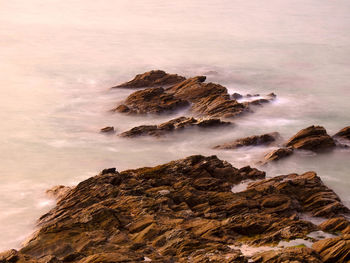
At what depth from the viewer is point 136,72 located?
61.1 metres

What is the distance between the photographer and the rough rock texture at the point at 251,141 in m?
42.8

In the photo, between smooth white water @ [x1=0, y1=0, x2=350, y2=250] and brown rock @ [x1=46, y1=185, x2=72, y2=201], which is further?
smooth white water @ [x1=0, y1=0, x2=350, y2=250]

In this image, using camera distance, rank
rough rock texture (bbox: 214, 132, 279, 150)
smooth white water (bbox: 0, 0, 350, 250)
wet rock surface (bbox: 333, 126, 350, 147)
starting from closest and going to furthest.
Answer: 1. smooth white water (bbox: 0, 0, 350, 250)
2. rough rock texture (bbox: 214, 132, 279, 150)
3. wet rock surface (bbox: 333, 126, 350, 147)

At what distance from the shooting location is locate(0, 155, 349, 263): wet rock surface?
2597cm

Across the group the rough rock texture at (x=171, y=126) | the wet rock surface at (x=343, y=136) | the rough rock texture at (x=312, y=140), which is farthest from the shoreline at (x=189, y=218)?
the rough rock texture at (x=171, y=126)

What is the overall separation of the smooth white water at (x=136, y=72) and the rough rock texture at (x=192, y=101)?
4.43 feet

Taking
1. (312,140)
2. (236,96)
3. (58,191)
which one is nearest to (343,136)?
(312,140)

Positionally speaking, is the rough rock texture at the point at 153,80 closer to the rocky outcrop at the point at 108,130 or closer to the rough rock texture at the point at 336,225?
the rocky outcrop at the point at 108,130

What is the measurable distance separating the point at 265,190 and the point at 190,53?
124ft

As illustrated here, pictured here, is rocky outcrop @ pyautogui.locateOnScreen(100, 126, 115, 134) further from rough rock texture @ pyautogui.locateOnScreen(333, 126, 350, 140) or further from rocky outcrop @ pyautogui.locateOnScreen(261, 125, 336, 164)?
rough rock texture @ pyautogui.locateOnScreen(333, 126, 350, 140)

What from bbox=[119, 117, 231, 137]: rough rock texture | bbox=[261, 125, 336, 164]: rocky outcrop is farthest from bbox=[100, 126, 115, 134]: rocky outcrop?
bbox=[261, 125, 336, 164]: rocky outcrop

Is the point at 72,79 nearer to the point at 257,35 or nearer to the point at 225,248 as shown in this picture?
the point at 257,35

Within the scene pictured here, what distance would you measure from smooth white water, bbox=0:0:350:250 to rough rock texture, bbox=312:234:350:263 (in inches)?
363

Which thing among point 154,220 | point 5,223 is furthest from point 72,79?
point 154,220
